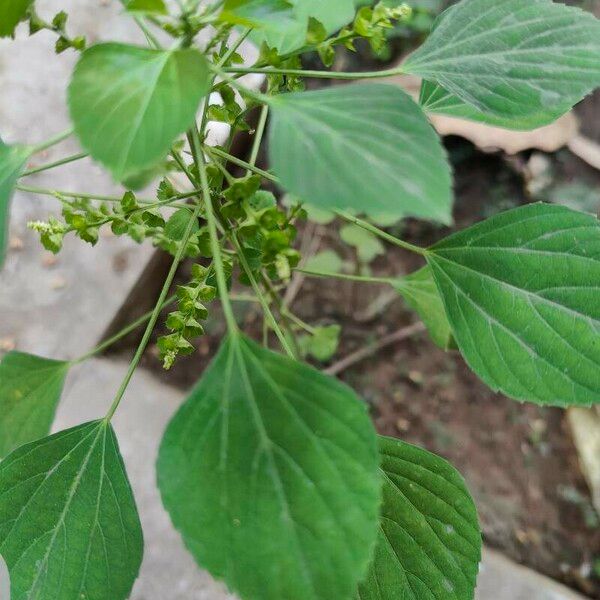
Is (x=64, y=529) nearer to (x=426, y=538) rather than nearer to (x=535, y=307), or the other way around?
(x=426, y=538)

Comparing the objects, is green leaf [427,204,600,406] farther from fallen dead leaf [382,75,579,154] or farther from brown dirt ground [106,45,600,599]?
fallen dead leaf [382,75,579,154]

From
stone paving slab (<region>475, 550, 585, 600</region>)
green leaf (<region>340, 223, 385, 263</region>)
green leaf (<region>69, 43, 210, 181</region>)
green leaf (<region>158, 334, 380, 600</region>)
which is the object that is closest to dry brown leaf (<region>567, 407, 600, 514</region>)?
stone paving slab (<region>475, 550, 585, 600</region>)

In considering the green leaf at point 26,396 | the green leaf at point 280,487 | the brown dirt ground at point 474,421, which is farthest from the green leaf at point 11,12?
the brown dirt ground at point 474,421

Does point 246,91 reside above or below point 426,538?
above

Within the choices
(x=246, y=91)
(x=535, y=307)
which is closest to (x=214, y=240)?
(x=246, y=91)

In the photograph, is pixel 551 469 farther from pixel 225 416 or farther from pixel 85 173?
pixel 85 173
